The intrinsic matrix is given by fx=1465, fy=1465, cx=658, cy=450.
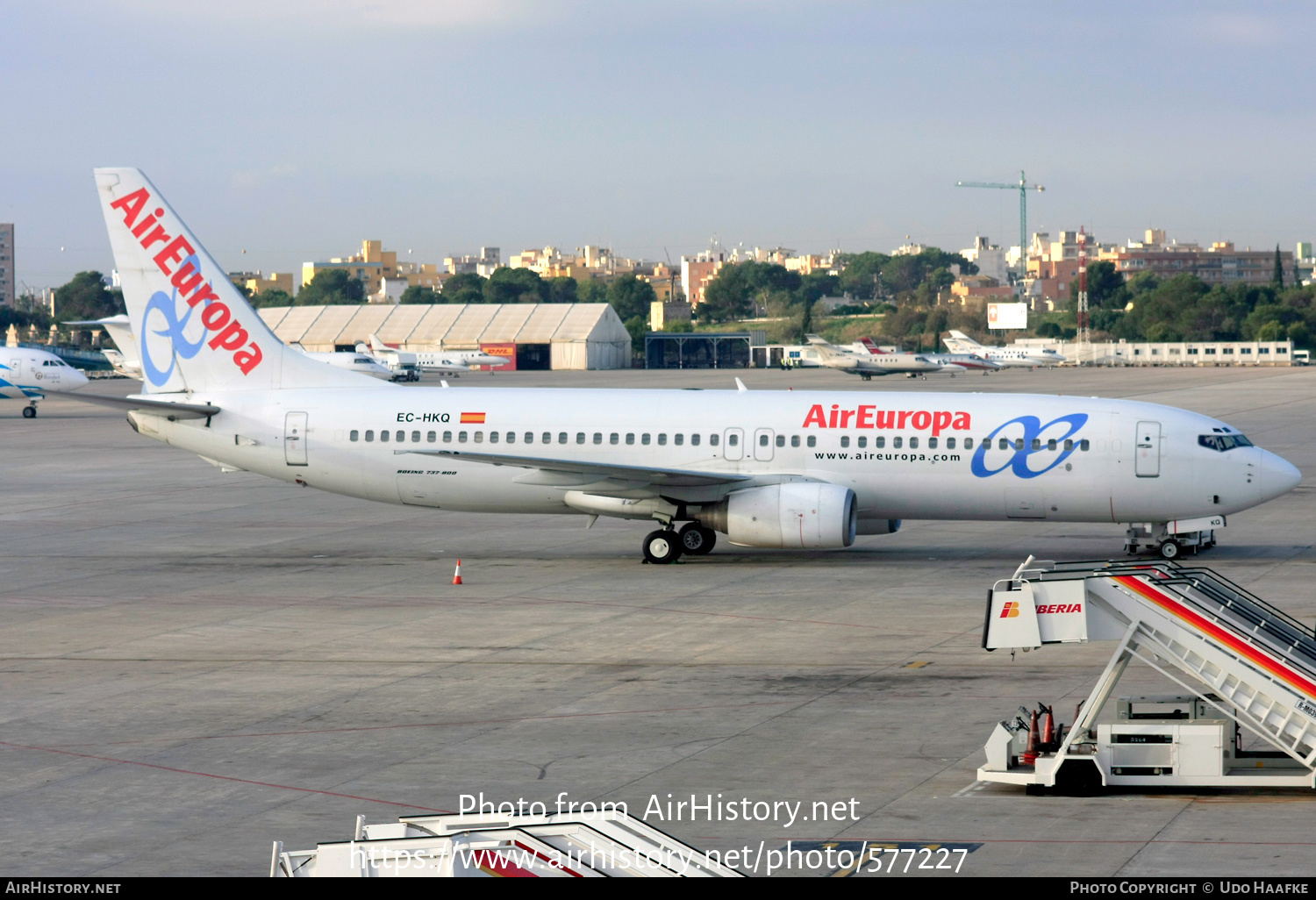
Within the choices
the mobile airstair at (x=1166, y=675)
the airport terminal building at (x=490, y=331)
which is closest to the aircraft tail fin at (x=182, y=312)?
the mobile airstair at (x=1166, y=675)

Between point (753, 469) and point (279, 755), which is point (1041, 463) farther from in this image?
point (279, 755)

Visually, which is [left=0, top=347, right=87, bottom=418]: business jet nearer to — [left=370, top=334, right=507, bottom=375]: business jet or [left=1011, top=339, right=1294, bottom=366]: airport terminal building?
[left=370, top=334, right=507, bottom=375]: business jet

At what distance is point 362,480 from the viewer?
33.7 m

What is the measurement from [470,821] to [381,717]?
9.01 meters

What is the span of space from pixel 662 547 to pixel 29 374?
68.3 metres

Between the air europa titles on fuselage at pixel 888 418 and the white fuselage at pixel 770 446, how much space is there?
1.5 inches

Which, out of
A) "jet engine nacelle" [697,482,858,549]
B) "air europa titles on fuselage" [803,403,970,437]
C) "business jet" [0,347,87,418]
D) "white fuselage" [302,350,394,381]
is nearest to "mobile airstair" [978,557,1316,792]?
"jet engine nacelle" [697,482,858,549]

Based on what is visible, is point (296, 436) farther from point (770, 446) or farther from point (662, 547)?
point (770, 446)

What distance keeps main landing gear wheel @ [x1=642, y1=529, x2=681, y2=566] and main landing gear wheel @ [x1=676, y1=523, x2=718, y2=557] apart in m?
0.18

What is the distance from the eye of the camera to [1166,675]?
15570 mm

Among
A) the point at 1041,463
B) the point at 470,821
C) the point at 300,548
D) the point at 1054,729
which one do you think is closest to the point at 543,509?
the point at 300,548

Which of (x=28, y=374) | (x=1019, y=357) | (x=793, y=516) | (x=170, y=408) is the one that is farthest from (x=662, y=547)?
(x=1019, y=357)

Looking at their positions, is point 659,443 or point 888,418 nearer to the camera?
point 888,418

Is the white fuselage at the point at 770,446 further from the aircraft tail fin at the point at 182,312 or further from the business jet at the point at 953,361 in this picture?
the business jet at the point at 953,361
